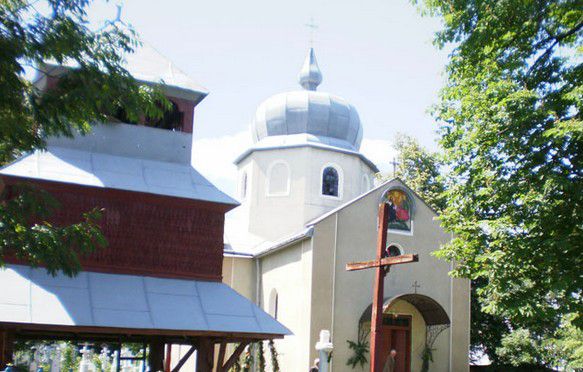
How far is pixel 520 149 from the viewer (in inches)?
581

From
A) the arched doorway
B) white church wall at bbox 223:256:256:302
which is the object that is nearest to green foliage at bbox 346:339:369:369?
the arched doorway

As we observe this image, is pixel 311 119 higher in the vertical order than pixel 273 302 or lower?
higher

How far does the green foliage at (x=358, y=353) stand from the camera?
2297cm

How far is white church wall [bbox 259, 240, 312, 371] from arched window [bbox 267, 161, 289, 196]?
3.30 meters

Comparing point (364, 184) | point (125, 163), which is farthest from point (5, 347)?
point (364, 184)

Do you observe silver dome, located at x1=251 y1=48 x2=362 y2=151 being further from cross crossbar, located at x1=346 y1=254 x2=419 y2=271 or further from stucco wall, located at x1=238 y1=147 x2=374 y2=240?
cross crossbar, located at x1=346 y1=254 x2=419 y2=271

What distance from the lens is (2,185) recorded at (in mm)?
14797

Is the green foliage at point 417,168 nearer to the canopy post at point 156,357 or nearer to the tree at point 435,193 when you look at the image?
the tree at point 435,193

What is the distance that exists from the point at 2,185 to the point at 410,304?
46.3 ft

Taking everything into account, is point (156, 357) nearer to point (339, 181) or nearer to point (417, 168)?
point (339, 181)

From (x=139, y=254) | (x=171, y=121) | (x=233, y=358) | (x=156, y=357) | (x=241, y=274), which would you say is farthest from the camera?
(x=241, y=274)

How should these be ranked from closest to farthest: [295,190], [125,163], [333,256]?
[125,163] < [333,256] < [295,190]

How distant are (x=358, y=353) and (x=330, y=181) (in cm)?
802

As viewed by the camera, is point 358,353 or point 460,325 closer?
point 358,353
